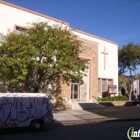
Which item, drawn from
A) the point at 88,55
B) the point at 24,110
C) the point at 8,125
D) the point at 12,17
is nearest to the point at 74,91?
the point at 88,55

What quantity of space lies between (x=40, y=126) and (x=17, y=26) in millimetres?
10512

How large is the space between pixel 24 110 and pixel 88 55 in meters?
16.0

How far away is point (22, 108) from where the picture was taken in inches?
479

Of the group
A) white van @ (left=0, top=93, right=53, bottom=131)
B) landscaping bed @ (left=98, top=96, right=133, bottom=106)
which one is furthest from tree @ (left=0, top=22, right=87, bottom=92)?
landscaping bed @ (left=98, top=96, right=133, bottom=106)

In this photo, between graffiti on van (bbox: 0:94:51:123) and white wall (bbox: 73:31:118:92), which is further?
white wall (bbox: 73:31:118:92)

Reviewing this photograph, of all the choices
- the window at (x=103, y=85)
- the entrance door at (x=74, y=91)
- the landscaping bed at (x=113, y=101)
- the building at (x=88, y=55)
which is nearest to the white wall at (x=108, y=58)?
the building at (x=88, y=55)

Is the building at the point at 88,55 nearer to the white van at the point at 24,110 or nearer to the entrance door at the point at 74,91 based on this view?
the entrance door at the point at 74,91

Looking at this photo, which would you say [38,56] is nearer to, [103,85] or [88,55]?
[88,55]

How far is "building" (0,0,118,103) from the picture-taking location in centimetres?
1975

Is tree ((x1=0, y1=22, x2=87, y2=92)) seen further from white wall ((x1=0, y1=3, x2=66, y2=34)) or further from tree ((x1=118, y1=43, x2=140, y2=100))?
tree ((x1=118, y1=43, x2=140, y2=100))

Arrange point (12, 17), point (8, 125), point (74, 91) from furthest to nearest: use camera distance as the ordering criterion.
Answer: point (74, 91) < point (12, 17) < point (8, 125)

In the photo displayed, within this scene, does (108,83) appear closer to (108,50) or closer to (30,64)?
(108,50)

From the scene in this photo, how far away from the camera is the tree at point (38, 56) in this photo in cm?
1479

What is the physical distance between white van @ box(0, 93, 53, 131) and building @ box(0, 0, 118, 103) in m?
8.56
